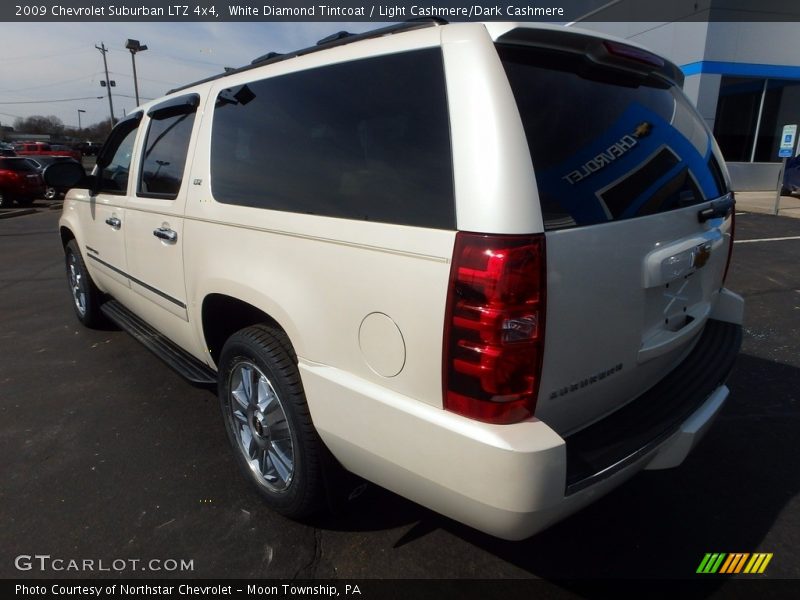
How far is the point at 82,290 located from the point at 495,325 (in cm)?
464

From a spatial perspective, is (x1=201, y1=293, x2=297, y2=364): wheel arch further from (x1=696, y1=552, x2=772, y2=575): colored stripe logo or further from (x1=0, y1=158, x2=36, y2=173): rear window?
(x1=0, y1=158, x2=36, y2=173): rear window

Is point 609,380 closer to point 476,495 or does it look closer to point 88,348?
point 476,495

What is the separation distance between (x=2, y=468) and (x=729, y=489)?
3.77 m

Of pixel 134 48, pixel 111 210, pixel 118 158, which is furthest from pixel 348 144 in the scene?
pixel 134 48

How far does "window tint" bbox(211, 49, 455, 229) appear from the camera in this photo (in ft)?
5.49

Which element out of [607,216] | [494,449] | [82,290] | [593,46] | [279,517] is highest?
[593,46]

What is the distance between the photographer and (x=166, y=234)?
2857 mm

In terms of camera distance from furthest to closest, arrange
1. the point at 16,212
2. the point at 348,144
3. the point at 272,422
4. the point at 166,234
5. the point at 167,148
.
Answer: the point at 16,212 → the point at 167,148 → the point at 166,234 → the point at 272,422 → the point at 348,144

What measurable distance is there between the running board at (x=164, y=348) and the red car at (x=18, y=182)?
611 inches

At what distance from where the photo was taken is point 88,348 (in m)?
4.62

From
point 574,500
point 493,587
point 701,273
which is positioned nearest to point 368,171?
point 574,500

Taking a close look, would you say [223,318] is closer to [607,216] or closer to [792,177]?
[607,216]

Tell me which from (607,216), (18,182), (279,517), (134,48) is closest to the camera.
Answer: (607,216)

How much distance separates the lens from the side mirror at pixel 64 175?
3849 millimetres
